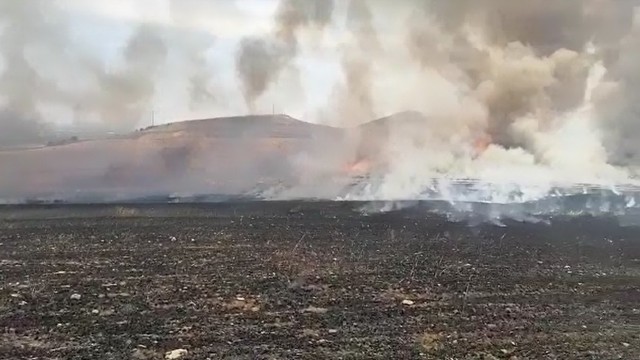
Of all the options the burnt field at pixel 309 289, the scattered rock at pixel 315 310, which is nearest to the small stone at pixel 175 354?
the burnt field at pixel 309 289

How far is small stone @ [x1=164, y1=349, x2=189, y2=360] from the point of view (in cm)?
733

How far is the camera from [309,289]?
10.0 m

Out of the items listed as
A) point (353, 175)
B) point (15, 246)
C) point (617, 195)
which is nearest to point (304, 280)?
point (15, 246)

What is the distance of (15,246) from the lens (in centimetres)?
1273

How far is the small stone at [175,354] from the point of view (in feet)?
24.1

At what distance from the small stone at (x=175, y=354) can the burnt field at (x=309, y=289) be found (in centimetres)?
4

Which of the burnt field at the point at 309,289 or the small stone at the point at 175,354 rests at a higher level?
the burnt field at the point at 309,289

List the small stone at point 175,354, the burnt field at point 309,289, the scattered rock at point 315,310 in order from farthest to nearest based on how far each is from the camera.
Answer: the scattered rock at point 315,310 < the burnt field at point 309,289 < the small stone at point 175,354

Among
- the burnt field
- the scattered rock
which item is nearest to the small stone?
the burnt field

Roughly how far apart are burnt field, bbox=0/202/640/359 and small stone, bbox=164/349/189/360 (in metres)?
0.04

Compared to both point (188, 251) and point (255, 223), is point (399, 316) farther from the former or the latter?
point (255, 223)

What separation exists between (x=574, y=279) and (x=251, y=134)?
68.6 ft

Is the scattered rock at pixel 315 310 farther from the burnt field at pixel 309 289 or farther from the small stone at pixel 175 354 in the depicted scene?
the small stone at pixel 175 354

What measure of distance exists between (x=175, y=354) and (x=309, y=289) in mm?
3094
